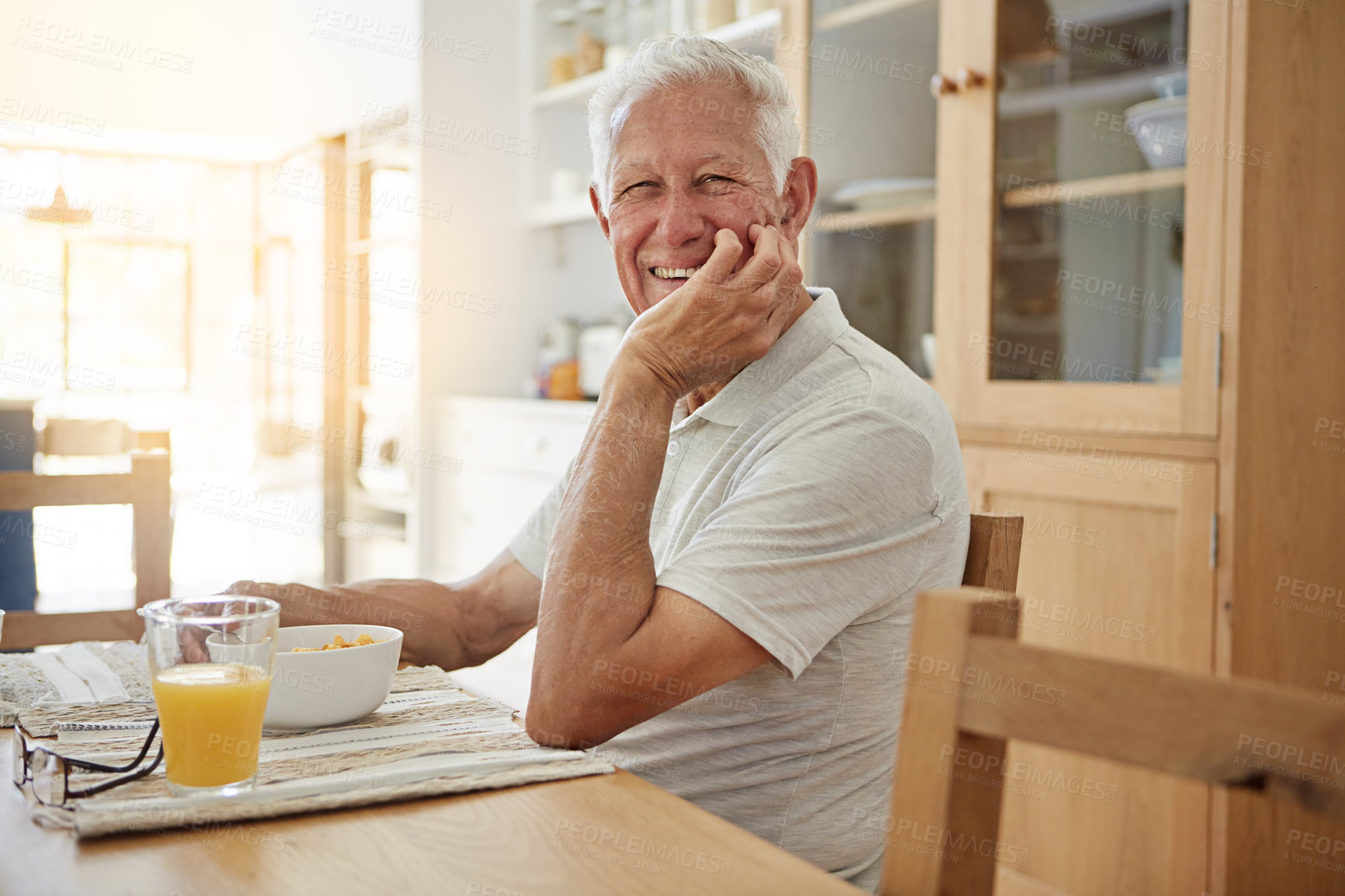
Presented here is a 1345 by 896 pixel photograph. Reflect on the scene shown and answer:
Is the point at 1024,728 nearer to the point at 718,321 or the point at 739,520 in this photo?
the point at 739,520

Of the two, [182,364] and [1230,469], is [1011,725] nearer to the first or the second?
[1230,469]

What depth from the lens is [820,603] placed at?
902mm

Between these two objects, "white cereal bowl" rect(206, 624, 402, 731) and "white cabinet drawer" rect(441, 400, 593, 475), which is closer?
"white cereal bowl" rect(206, 624, 402, 731)

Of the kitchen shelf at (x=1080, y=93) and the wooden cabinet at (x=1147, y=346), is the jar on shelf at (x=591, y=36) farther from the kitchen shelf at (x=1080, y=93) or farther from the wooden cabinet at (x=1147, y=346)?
the kitchen shelf at (x=1080, y=93)

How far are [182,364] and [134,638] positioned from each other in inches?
248

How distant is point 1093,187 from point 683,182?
941mm

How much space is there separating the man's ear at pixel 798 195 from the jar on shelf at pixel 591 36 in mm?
2270

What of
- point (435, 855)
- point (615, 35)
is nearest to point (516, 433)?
point (615, 35)

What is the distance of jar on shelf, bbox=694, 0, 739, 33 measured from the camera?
2.72m

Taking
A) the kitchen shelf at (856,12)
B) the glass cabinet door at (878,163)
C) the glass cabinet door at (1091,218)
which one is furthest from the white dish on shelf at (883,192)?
the kitchen shelf at (856,12)

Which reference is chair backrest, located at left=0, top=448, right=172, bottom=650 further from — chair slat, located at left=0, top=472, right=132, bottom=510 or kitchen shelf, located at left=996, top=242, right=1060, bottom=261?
kitchen shelf, located at left=996, top=242, right=1060, bottom=261

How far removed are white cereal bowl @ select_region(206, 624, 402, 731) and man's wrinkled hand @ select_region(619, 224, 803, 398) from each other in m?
0.35

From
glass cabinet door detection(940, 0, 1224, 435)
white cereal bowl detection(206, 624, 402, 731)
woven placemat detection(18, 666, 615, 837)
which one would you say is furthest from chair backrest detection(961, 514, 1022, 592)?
glass cabinet door detection(940, 0, 1224, 435)

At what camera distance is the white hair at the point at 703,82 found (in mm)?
1138
